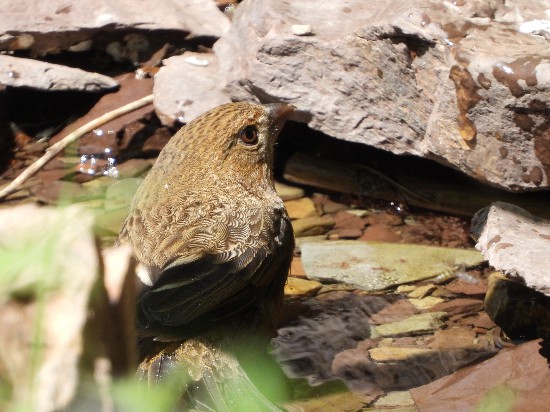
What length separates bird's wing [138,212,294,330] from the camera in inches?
128

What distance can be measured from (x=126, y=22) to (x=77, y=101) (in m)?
0.66

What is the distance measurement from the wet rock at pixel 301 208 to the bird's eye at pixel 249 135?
3.98ft

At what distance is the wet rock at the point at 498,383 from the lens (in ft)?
11.9

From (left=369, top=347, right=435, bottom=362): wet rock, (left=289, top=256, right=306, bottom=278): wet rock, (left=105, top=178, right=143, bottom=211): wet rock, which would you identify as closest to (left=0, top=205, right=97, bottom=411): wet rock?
(left=105, top=178, right=143, bottom=211): wet rock

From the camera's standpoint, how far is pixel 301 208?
5.80 metres

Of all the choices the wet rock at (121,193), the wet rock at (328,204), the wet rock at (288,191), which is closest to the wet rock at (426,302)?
the wet rock at (328,204)

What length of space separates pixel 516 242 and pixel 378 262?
1.26 metres

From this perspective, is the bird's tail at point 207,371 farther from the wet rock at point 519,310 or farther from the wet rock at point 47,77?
the wet rock at point 47,77

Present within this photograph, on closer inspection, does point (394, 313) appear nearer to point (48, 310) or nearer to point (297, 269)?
point (297, 269)

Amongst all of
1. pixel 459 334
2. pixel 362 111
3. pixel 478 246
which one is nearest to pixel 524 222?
pixel 478 246

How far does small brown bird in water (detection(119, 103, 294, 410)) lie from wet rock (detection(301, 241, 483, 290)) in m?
0.83

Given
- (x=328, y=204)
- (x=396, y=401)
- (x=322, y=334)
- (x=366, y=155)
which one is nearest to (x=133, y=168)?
(x=328, y=204)

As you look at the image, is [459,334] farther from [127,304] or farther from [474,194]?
[127,304]

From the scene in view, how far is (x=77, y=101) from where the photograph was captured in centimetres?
667
